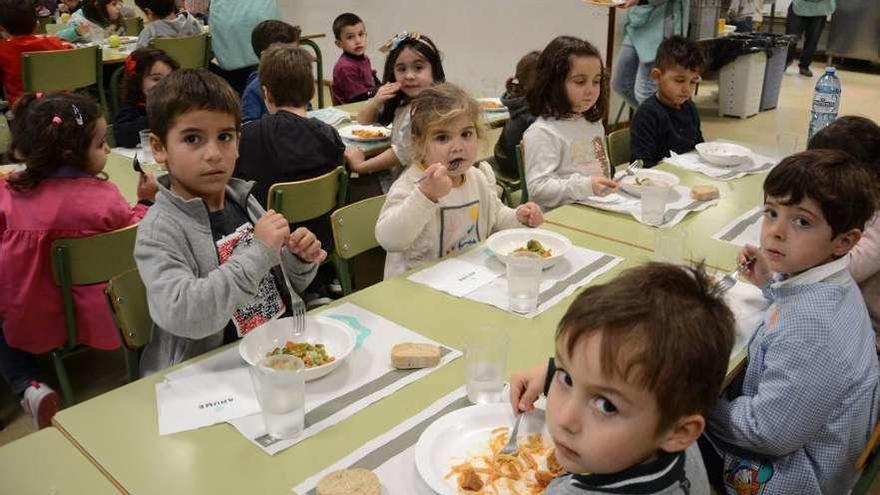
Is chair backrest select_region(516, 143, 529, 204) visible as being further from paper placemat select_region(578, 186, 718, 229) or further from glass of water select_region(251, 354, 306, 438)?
glass of water select_region(251, 354, 306, 438)

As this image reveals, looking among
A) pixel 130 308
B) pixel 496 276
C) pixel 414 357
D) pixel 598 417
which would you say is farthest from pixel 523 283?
pixel 130 308

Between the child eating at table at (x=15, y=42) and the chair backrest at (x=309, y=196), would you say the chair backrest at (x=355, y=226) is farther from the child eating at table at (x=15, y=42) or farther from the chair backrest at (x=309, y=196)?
the child eating at table at (x=15, y=42)

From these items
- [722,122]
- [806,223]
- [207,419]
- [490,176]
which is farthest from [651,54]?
[207,419]

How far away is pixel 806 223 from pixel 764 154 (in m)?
1.93

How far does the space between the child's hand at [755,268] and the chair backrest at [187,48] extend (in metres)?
4.41

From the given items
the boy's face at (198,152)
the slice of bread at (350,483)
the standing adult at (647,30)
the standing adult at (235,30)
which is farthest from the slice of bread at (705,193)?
the standing adult at (235,30)

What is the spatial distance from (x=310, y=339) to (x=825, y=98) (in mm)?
3540

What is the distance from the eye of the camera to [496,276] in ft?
6.74

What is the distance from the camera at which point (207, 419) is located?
4.60ft

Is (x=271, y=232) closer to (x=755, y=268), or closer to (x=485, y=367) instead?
(x=485, y=367)

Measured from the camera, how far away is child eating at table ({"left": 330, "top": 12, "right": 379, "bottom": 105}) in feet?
16.1

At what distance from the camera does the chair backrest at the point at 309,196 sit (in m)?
2.75

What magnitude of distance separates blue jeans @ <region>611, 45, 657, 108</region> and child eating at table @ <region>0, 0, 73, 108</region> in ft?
13.9

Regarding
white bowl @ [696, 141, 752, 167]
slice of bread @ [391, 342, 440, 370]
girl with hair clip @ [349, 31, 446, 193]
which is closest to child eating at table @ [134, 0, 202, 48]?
girl with hair clip @ [349, 31, 446, 193]
